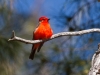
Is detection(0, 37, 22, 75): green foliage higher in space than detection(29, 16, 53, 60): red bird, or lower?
lower

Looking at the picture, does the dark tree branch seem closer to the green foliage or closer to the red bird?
the red bird

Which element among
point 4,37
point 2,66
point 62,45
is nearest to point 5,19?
point 4,37

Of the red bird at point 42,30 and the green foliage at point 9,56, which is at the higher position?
the red bird at point 42,30

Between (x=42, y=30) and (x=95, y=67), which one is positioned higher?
(x=42, y=30)

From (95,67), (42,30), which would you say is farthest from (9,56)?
(95,67)

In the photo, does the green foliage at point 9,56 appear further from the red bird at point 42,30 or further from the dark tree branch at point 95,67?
the dark tree branch at point 95,67

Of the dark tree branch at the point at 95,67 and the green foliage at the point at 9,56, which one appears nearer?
the dark tree branch at the point at 95,67

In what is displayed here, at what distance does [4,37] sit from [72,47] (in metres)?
0.49

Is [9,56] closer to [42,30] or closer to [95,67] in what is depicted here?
[42,30]

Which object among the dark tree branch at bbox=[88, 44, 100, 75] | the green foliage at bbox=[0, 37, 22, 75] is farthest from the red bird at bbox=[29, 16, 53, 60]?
the dark tree branch at bbox=[88, 44, 100, 75]

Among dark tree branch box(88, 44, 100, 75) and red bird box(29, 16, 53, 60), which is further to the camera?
red bird box(29, 16, 53, 60)

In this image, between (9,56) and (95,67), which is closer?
(95,67)

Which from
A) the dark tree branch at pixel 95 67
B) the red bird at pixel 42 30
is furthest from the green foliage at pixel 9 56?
the dark tree branch at pixel 95 67

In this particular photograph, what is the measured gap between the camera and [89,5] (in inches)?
93.7
